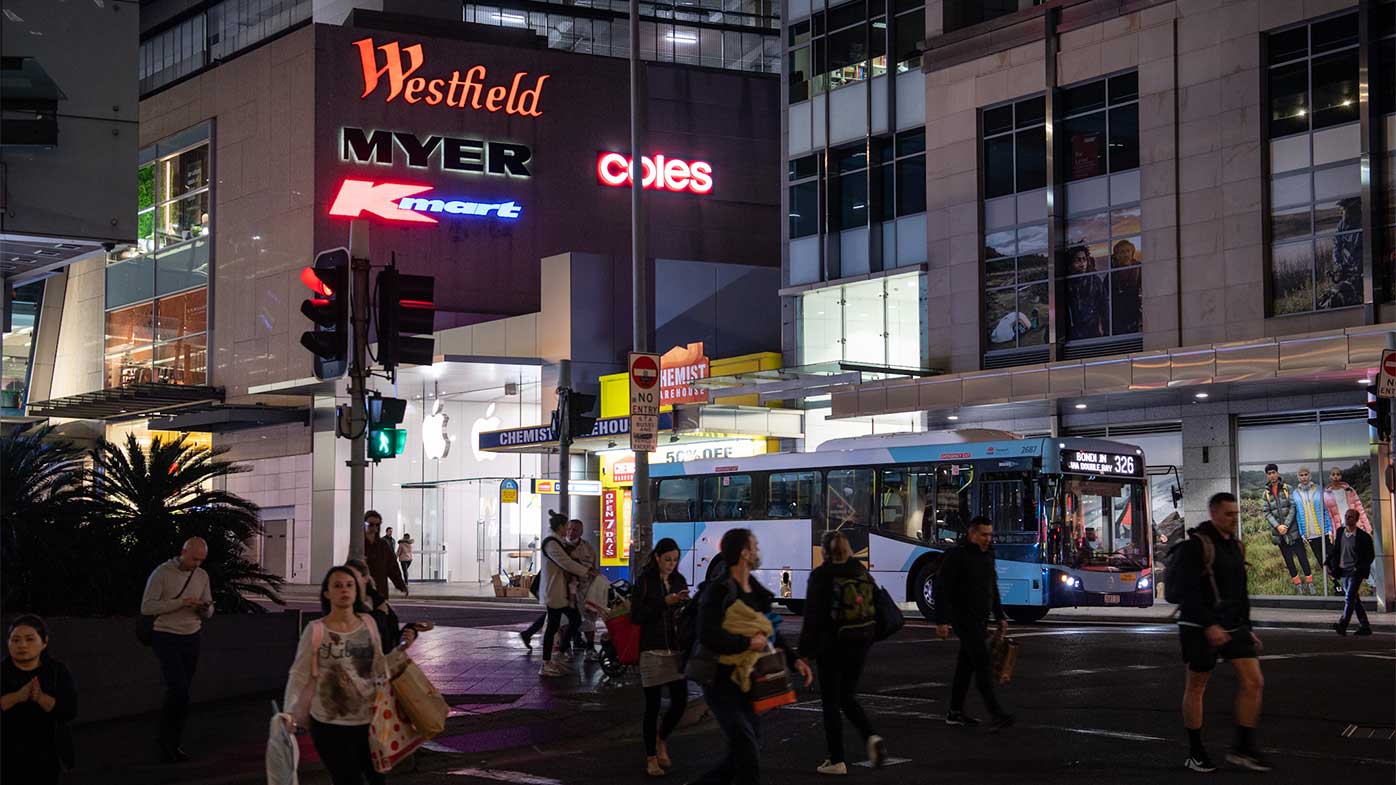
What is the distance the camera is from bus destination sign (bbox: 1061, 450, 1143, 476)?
27.0 meters

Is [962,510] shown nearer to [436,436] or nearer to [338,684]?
[338,684]

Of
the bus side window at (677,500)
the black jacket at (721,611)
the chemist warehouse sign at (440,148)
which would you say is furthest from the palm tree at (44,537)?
the chemist warehouse sign at (440,148)

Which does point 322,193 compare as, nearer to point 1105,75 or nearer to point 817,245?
point 817,245

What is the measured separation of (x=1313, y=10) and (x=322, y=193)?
3192cm

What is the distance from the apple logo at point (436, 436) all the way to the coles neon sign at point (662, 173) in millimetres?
10713

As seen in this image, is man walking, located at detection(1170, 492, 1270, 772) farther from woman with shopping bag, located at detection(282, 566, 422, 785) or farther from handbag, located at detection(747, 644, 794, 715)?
woman with shopping bag, located at detection(282, 566, 422, 785)

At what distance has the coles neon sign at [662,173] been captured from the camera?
5569cm

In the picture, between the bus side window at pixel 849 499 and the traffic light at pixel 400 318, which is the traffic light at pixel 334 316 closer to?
the traffic light at pixel 400 318

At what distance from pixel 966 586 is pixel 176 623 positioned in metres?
6.49

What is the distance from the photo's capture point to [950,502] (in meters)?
28.2

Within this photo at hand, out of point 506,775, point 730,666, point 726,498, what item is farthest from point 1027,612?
point 730,666

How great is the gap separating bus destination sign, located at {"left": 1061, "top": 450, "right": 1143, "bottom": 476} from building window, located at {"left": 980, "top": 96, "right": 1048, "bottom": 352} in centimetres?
834

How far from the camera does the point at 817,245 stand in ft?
Answer: 137

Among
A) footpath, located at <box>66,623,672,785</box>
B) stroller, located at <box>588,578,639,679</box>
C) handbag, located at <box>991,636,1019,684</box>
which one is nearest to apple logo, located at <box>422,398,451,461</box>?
footpath, located at <box>66,623,672,785</box>
